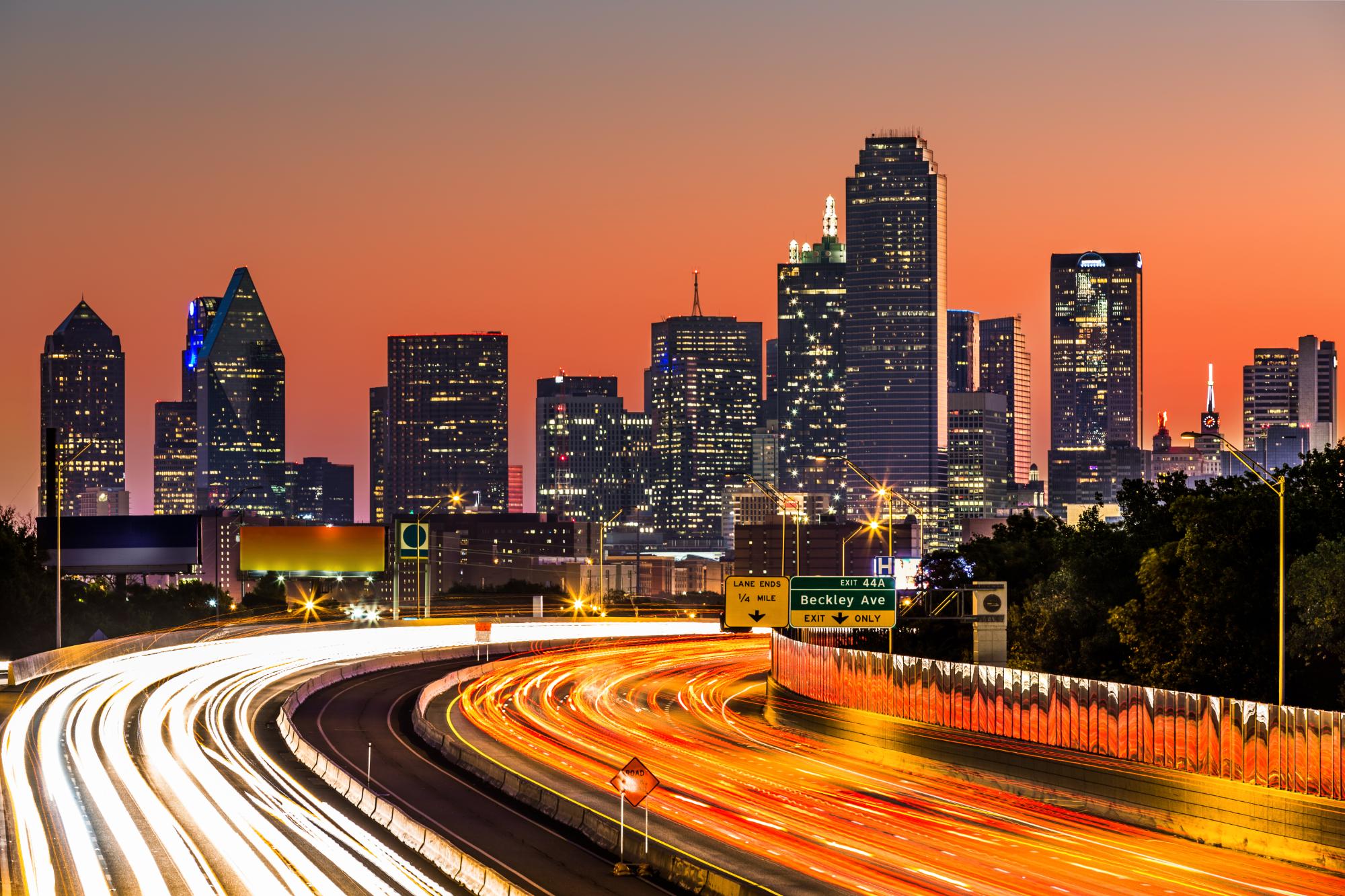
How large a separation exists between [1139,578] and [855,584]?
9326 mm

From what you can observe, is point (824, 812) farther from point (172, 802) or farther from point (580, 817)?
point (172, 802)

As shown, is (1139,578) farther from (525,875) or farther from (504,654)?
(504,654)

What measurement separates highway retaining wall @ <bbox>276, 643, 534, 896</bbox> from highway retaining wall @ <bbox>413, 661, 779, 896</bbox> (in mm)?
3115

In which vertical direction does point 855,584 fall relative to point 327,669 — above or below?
above

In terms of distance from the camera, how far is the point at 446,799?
43.7 meters

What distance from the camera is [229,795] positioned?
41750mm

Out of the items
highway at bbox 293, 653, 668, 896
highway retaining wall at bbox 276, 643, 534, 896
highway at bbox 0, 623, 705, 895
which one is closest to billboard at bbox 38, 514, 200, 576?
highway at bbox 0, 623, 705, 895

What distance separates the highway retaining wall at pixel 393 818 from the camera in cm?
3025

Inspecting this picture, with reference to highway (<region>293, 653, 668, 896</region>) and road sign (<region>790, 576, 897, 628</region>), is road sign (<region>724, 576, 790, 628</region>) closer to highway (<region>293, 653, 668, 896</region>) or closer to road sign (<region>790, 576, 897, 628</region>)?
road sign (<region>790, 576, 897, 628</region>)

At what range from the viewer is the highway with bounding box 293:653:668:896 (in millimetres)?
33375

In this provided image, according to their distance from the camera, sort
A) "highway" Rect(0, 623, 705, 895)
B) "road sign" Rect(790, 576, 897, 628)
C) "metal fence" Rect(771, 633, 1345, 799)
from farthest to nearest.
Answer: "road sign" Rect(790, 576, 897, 628), "metal fence" Rect(771, 633, 1345, 799), "highway" Rect(0, 623, 705, 895)

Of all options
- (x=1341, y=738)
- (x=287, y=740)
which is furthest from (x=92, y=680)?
(x=1341, y=738)

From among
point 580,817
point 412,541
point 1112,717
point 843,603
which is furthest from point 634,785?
point 412,541

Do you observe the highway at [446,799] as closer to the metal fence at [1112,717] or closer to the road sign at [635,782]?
the road sign at [635,782]
